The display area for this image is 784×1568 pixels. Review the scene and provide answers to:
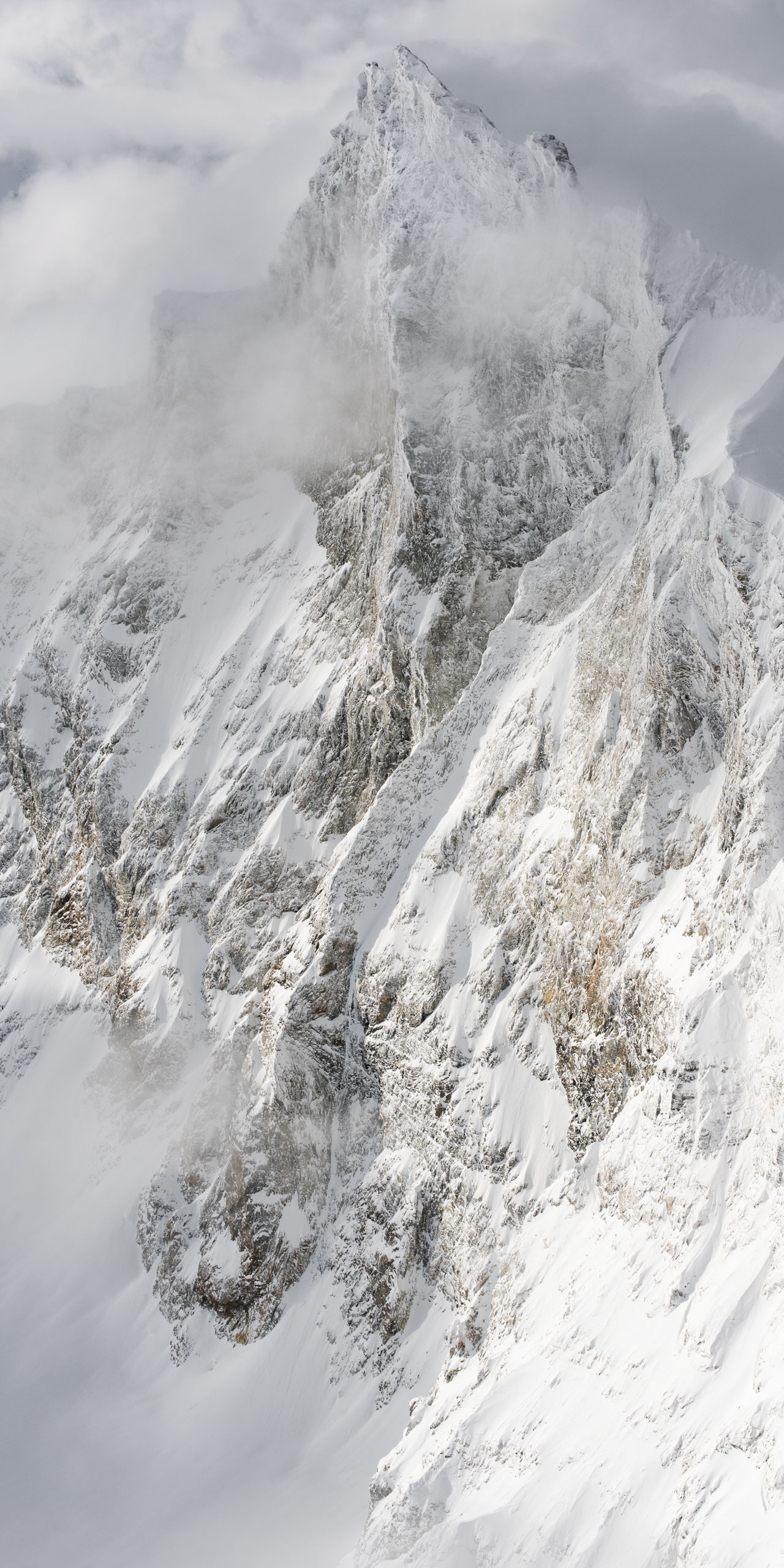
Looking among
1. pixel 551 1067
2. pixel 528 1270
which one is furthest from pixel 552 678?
pixel 528 1270

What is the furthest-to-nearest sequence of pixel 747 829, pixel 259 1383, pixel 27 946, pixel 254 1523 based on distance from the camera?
pixel 27 946 → pixel 259 1383 → pixel 254 1523 → pixel 747 829

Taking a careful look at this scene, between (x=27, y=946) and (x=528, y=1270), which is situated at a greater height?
(x=27, y=946)

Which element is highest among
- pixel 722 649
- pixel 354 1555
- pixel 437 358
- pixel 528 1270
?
pixel 437 358

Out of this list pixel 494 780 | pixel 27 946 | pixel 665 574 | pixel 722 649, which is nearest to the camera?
pixel 722 649

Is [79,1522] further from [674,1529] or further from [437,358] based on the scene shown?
[437,358]

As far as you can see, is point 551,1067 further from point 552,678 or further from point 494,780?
point 552,678

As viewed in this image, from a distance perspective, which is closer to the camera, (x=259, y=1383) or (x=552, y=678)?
(x=552, y=678)
